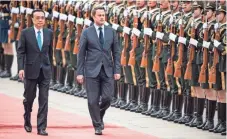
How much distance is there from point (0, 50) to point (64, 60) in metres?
2.82

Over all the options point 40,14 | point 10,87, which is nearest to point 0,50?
point 10,87

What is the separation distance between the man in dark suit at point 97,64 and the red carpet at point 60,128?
327 mm

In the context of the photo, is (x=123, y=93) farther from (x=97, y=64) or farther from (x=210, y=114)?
(x=97, y=64)

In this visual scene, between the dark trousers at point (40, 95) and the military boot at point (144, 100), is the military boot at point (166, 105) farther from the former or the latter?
the dark trousers at point (40, 95)

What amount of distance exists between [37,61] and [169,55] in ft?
11.6

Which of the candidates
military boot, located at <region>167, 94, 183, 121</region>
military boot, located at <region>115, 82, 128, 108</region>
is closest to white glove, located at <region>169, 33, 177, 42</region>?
military boot, located at <region>167, 94, 183, 121</region>

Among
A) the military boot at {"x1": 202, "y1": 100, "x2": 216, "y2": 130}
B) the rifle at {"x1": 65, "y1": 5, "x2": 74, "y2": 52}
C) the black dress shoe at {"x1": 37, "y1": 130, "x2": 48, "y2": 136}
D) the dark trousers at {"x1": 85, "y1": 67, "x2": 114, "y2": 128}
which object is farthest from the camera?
the rifle at {"x1": 65, "y1": 5, "x2": 74, "y2": 52}

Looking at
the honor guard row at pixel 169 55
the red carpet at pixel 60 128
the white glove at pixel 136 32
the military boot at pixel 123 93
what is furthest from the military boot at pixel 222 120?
the military boot at pixel 123 93

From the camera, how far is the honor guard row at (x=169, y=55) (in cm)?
1692

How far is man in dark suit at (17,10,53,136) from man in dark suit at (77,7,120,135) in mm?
534

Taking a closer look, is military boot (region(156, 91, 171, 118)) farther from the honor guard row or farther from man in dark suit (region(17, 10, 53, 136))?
man in dark suit (region(17, 10, 53, 136))

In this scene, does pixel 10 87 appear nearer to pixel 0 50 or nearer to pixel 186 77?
pixel 0 50

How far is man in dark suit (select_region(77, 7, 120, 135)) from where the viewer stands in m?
15.4

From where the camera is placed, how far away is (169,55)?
1811cm
